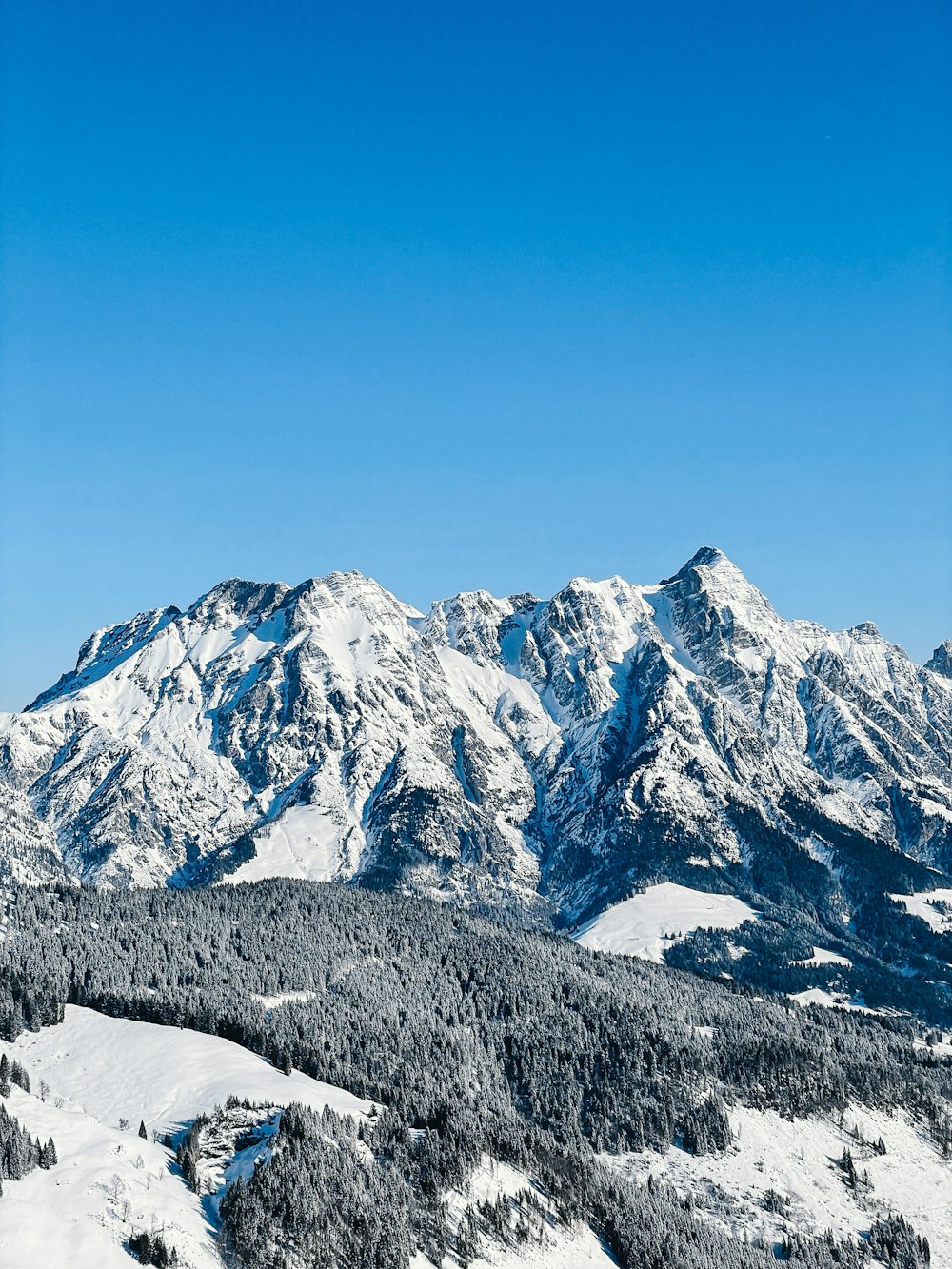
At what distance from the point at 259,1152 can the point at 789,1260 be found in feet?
316

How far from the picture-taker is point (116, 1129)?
158 metres

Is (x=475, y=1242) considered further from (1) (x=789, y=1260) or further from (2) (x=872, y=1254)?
(2) (x=872, y=1254)

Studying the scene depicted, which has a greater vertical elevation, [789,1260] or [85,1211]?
[85,1211]

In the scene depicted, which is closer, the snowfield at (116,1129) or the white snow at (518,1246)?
the snowfield at (116,1129)

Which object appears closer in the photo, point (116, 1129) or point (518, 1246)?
point (518, 1246)

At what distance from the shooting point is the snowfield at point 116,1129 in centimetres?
12481

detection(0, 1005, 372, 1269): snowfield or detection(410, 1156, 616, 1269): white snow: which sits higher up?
detection(0, 1005, 372, 1269): snowfield

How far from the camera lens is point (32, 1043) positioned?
198 m

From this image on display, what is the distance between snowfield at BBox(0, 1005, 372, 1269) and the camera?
124812mm

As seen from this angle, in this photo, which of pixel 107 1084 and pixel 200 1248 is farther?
pixel 107 1084

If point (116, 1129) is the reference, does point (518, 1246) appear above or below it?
below

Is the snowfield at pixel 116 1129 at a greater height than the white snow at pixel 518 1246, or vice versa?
the snowfield at pixel 116 1129

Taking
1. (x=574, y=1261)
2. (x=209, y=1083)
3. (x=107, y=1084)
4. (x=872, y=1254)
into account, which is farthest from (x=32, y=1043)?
(x=872, y=1254)

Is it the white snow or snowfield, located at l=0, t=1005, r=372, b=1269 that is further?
the white snow
